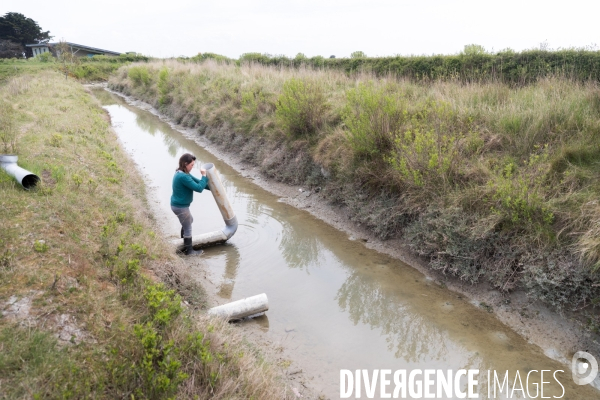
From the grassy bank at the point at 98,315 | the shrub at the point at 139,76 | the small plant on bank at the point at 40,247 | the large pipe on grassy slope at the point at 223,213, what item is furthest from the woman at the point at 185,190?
the shrub at the point at 139,76

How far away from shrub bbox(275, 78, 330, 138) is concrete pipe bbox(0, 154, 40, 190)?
237 inches

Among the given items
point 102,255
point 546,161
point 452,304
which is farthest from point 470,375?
point 102,255

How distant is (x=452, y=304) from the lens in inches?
214

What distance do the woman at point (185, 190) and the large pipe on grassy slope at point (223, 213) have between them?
0.15 metres

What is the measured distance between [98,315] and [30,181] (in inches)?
137

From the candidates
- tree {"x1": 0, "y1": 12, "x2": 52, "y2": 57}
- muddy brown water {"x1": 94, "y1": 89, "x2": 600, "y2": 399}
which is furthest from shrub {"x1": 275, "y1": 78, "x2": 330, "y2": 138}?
tree {"x1": 0, "y1": 12, "x2": 52, "y2": 57}

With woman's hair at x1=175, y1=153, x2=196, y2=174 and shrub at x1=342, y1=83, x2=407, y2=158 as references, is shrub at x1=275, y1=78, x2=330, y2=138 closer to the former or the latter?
shrub at x1=342, y1=83, x2=407, y2=158

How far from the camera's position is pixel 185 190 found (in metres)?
6.56

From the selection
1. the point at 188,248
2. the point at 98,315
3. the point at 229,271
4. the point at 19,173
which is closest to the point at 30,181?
the point at 19,173

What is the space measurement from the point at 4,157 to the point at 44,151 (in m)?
2.33

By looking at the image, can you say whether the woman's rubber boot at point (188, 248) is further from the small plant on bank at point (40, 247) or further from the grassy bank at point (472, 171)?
the grassy bank at point (472, 171)

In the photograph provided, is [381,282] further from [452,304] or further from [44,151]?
[44,151]

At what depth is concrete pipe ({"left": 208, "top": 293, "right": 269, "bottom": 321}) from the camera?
4.87m

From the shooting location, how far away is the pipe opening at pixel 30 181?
18.8 ft
